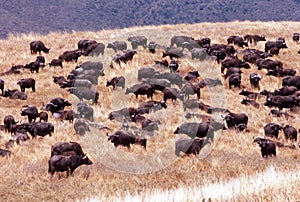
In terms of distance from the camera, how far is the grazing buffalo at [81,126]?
64.5ft

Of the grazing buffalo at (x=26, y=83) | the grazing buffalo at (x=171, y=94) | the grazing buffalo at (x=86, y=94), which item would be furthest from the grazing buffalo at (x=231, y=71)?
the grazing buffalo at (x=26, y=83)

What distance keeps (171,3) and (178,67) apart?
133423 millimetres

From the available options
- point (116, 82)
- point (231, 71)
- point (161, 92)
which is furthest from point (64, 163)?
point (231, 71)

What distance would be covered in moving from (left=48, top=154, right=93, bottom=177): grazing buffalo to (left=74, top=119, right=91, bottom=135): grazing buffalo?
377cm

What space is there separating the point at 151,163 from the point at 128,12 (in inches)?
5655

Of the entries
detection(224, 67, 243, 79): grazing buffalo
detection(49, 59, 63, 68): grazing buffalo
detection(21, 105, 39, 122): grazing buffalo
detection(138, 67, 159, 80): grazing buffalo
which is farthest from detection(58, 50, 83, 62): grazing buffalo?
detection(21, 105, 39, 122): grazing buffalo

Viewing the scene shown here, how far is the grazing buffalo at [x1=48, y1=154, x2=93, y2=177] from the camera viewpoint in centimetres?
1534

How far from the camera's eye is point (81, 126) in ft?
65.6

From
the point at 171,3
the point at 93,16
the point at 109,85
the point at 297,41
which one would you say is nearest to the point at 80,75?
the point at 109,85

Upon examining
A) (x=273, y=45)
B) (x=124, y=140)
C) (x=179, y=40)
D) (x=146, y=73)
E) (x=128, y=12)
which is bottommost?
(x=124, y=140)

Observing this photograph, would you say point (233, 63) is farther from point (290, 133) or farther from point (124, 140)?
point (124, 140)

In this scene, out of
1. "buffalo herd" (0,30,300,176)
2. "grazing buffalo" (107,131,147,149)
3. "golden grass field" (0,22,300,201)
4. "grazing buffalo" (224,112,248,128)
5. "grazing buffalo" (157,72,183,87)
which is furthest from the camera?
"grazing buffalo" (157,72,183,87)

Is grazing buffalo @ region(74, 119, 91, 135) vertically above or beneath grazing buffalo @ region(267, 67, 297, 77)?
beneath

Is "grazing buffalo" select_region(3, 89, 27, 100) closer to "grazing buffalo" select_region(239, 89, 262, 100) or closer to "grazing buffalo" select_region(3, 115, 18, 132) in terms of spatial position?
"grazing buffalo" select_region(3, 115, 18, 132)
